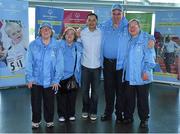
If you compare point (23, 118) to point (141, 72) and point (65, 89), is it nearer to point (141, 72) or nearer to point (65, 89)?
point (65, 89)

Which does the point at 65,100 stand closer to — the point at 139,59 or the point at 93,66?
the point at 93,66

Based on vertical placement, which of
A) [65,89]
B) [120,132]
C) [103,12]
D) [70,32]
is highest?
[103,12]

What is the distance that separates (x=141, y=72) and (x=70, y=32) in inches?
43.7

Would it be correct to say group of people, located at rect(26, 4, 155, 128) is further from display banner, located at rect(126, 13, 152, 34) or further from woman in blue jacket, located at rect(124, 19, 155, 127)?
display banner, located at rect(126, 13, 152, 34)

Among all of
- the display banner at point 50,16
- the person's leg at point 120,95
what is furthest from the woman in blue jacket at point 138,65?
the display banner at point 50,16

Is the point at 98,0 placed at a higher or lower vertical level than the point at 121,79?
higher

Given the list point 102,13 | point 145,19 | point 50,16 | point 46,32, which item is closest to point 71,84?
point 46,32

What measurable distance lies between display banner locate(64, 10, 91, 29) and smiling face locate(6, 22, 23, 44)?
4.02ft

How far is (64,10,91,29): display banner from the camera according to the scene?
282 inches

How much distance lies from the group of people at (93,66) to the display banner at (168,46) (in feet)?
10.4

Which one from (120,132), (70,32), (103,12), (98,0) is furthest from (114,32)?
(98,0)

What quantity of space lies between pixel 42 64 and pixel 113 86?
1.08 metres

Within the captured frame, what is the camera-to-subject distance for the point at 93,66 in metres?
4.20

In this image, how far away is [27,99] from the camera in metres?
5.63
